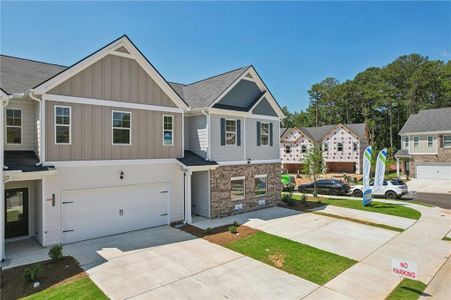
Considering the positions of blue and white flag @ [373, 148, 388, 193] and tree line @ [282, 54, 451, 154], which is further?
tree line @ [282, 54, 451, 154]

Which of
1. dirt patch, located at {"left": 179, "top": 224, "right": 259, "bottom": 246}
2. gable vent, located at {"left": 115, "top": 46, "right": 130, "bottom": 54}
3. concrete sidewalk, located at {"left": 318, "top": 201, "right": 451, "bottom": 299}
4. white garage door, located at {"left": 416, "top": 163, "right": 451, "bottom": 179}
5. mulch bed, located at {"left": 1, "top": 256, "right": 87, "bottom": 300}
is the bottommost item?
concrete sidewalk, located at {"left": 318, "top": 201, "right": 451, "bottom": 299}

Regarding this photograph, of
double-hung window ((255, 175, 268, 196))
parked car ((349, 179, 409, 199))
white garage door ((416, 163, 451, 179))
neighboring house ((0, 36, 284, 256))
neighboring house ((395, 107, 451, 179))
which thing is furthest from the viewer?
neighboring house ((395, 107, 451, 179))

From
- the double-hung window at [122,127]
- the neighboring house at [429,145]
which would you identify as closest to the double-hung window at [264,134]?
the double-hung window at [122,127]

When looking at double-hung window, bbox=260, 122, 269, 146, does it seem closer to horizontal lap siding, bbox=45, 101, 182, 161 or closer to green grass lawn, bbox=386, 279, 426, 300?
horizontal lap siding, bbox=45, 101, 182, 161

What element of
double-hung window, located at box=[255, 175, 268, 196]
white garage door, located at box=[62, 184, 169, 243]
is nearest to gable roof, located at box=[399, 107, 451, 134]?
double-hung window, located at box=[255, 175, 268, 196]

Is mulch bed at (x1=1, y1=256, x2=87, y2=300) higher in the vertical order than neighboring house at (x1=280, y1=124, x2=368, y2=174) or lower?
lower

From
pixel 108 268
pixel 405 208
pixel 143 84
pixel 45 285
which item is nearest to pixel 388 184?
pixel 405 208

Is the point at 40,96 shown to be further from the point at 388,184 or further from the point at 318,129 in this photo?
the point at 318,129

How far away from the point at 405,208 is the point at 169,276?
683 inches

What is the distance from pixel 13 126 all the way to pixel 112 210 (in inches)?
210

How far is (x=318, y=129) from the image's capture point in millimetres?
50094

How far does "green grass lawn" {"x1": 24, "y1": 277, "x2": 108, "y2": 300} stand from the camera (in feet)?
23.7

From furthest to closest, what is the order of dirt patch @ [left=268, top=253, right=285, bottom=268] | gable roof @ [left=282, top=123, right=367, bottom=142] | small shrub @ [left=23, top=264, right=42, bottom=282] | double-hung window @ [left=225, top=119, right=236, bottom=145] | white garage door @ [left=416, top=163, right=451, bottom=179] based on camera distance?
gable roof @ [left=282, top=123, right=367, bottom=142], white garage door @ [left=416, top=163, right=451, bottom=179], double-hung window @ [left=225, top=119, right=236, bottom=145], dirt patch @ [left=268, top=253, right=285, bottom=268], small shrub @ [left=23, top=264, right=42, bottom=282]

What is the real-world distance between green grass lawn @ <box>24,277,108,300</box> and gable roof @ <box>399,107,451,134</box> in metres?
41.9
